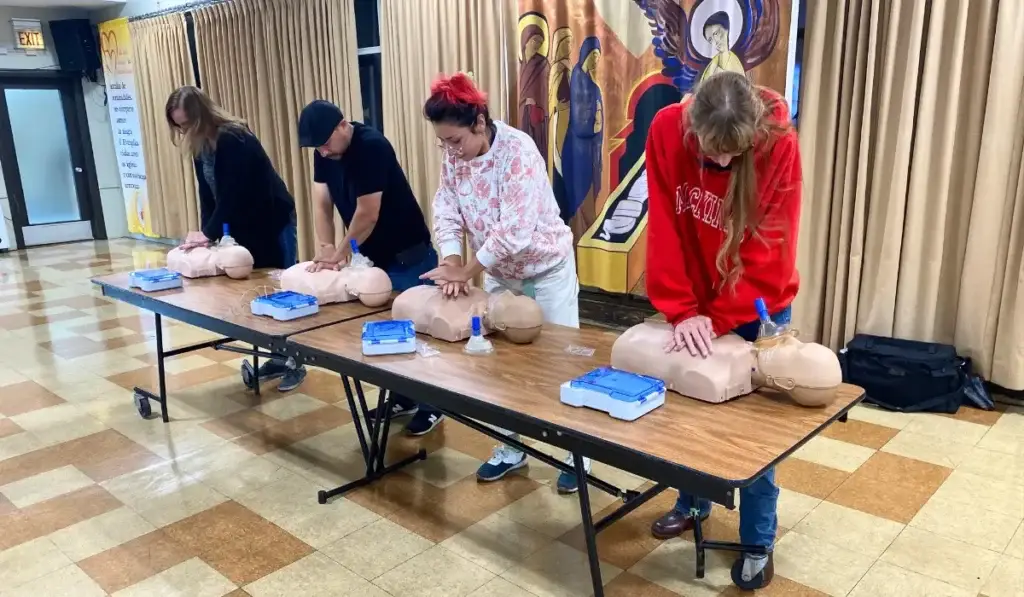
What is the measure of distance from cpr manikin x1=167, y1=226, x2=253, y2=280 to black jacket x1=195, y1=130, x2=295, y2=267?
0.35ft

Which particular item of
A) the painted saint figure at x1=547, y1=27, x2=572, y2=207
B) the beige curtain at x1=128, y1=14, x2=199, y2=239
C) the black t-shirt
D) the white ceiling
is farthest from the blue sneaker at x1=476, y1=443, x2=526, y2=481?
the white ceiling

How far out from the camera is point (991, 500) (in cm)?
245

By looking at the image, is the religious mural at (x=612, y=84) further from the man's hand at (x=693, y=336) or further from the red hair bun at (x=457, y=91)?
the man's hand at (x=693, y=336)

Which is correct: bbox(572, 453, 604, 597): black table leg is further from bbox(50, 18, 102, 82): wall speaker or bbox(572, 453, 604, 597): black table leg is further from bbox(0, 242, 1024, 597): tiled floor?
bbox(50, 18, 102, 82): wall speaker

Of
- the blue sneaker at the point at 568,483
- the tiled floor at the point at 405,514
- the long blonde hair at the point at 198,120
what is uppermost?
the long blonde hair at the point at 198,120

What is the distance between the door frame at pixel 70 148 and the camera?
26.4ft

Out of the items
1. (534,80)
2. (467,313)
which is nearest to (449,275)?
(467,313)

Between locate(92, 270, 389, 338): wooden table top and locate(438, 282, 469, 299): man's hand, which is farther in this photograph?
locate(92, 270, 389, 338): wooden table top

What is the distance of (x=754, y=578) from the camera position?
198cm

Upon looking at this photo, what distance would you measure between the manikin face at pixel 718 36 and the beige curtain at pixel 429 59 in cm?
134

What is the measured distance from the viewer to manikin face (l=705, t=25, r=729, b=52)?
12.3 ft

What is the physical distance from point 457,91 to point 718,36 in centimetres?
212

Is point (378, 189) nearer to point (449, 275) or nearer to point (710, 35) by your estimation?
point (449, 275)

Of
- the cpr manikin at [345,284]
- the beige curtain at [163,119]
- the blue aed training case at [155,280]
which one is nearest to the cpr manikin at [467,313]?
the cpr manikin at [345,284]
